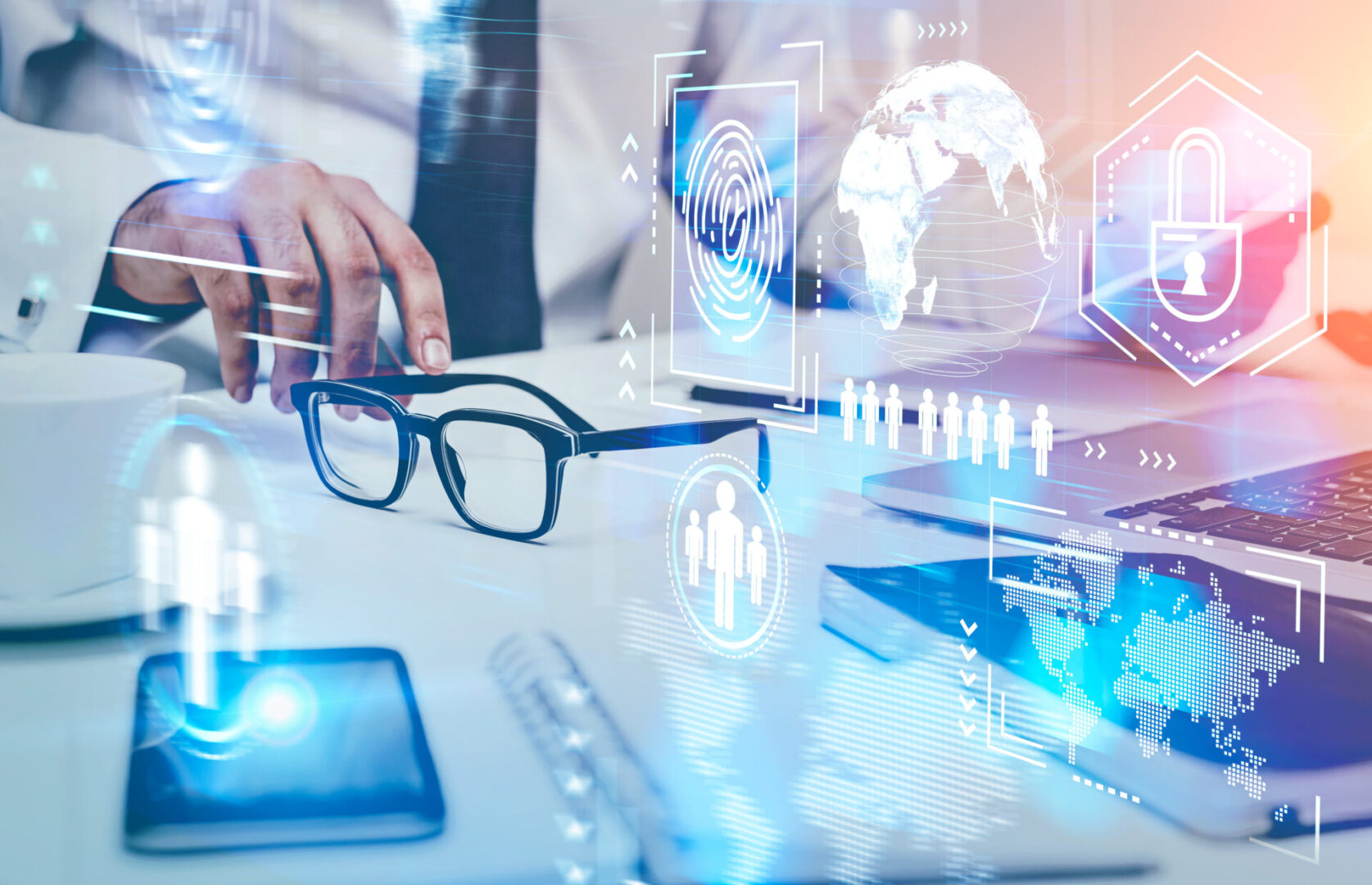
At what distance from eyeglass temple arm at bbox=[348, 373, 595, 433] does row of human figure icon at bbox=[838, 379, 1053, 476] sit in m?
0.31

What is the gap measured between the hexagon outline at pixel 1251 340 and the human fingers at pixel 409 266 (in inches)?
24.9

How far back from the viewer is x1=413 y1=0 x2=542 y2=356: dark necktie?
91 centimetres

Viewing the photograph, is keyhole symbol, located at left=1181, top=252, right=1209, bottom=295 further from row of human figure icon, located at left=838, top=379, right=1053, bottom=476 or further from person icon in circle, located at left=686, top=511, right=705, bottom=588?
person icon in circle, located at left=686, top=511, right=705, bottom=588

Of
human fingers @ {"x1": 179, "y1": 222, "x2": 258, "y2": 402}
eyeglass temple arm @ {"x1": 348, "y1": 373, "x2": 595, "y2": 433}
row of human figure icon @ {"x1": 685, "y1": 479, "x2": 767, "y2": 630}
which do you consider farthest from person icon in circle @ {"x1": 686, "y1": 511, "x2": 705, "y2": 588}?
human fingers @ {"x1": 179, "y1": 222, "x2": 258, "y2": 402}

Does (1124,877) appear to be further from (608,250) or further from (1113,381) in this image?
(608,250)

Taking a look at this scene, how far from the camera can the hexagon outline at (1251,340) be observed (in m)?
0.43

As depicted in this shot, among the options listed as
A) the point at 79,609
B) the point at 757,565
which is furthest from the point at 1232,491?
the point at 79,609

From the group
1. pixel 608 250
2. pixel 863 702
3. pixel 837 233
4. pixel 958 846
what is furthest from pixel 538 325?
pixel 958 846

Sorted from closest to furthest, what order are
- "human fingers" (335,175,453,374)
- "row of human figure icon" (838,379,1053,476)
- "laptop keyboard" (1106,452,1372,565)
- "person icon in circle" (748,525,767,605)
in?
"laptop keyboard" (1106,452,1372,565) < "row of human figure icon" (838,379,1053,476) < "person icon in circle" (748,525,767,605) < "human fingers" (335,175,453,374)

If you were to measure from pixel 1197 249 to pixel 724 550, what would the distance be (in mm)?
408

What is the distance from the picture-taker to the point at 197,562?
3.14 feet

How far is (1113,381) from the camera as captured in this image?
1.64 ft

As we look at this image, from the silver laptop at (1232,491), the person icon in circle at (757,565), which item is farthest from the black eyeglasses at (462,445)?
the silver laptop at (1232,491)

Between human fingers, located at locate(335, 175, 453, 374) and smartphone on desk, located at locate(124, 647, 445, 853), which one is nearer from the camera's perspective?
smartphone on desk, located at locate(124, 647, 445, 853)
